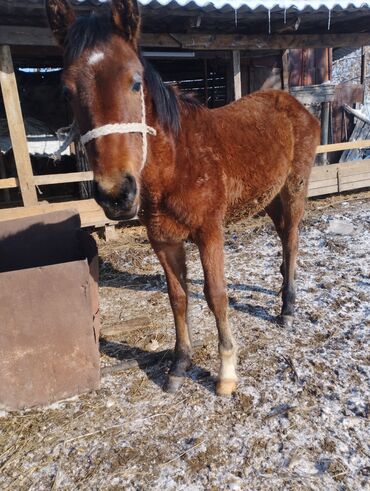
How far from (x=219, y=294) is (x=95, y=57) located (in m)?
1.56

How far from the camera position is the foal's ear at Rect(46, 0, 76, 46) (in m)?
1.87

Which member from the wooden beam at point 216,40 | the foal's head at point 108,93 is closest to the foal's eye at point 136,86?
the foal's head at point 108,93

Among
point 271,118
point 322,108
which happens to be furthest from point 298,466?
point 322,108

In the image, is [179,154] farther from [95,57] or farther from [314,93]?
[314,93]

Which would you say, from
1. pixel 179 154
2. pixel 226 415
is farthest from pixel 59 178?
pixel 226 415

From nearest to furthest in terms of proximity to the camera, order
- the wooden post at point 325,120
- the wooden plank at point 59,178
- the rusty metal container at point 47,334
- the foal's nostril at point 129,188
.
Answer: the foal's nostril at point 129,188 → the rusty metal container at point 47,334 → the wooden plank at point 59,178 → the wooden post at point 325,120

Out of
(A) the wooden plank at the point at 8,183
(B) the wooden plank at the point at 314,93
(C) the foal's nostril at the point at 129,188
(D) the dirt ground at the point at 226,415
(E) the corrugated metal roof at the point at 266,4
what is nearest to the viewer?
(C) the foal's nostril at the point at 129,188

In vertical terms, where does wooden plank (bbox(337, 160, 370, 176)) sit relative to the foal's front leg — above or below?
above

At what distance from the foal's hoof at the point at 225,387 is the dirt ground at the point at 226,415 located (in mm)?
47

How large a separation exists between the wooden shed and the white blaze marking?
141cm

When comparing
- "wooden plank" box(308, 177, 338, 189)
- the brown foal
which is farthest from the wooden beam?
the brown foal

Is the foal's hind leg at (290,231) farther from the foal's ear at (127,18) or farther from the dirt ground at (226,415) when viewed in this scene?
the foal's ear at (127,18)

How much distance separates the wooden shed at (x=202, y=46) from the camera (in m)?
4.73

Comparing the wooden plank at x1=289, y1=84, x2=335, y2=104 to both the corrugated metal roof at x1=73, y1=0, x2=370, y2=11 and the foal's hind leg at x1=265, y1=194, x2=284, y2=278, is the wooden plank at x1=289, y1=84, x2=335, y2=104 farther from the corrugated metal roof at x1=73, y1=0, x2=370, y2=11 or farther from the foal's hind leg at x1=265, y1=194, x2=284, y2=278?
the foal's hind leg at x1=265, y1=194, x2=284, y2=278
